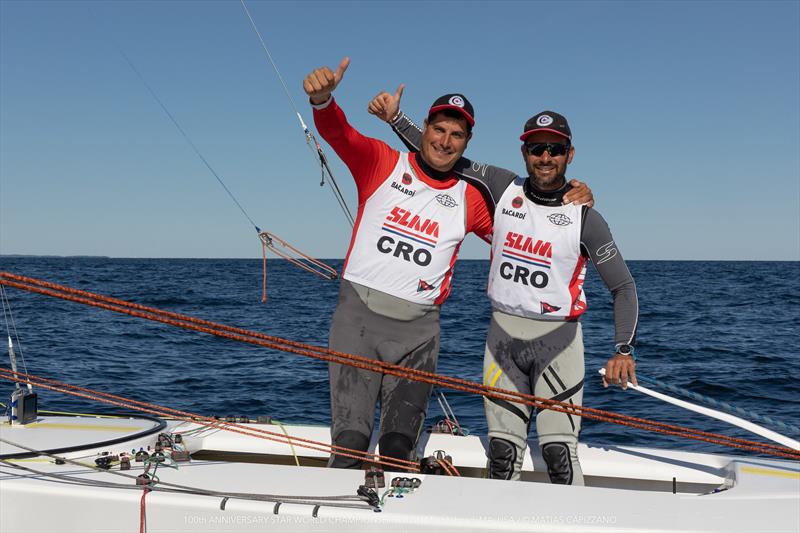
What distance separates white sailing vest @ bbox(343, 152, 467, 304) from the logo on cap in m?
0.45

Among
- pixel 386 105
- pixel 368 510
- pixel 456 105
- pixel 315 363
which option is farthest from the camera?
pixel 315 363

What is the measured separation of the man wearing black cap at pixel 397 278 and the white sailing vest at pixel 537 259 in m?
0.27

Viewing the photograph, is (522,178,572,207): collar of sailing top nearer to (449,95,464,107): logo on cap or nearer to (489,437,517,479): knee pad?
(449,95,464,107): logo on cap

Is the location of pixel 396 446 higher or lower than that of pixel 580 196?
lower

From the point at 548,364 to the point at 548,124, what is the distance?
51.4 inches

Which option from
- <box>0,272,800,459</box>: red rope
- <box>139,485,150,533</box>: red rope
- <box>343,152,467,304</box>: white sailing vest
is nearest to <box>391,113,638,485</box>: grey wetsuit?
<box>0,272,800,459</box>: red rope

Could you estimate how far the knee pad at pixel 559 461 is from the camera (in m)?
3.68

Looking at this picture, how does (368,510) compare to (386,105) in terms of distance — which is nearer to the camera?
(368,510)

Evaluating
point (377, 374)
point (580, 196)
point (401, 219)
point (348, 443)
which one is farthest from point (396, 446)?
point (580, 196)

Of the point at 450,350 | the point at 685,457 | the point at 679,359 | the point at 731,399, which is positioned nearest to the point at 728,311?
the point at 679,359

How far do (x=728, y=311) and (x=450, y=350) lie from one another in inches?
534

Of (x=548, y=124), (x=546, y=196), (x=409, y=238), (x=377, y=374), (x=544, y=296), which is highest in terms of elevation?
(x=548, y=124)

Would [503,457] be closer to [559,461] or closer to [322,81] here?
[559,461]

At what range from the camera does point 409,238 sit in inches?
148
